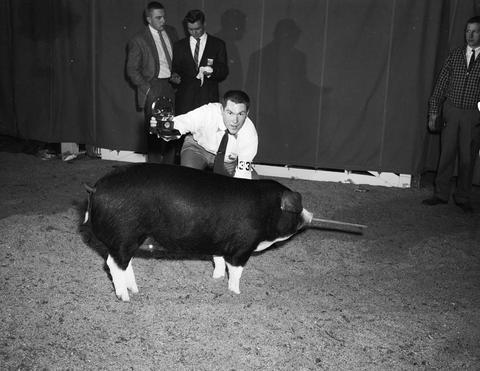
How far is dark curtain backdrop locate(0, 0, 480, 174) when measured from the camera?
673cm

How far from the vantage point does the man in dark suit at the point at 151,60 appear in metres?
6.21

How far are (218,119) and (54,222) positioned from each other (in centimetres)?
191

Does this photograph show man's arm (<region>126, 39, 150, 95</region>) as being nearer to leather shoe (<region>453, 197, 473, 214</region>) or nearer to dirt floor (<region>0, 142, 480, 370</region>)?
dirt floor (<region>0, 142, 480, 370</region>)

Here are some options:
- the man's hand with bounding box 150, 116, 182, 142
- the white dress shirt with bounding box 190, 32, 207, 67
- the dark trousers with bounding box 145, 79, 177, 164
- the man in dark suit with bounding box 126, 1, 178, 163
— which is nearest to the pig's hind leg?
the man's hand with bounding box 150, 116, 182, 142

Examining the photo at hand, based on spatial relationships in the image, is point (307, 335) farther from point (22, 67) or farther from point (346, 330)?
point (22, 67)

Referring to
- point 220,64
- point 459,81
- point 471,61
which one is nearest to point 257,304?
point 220,64

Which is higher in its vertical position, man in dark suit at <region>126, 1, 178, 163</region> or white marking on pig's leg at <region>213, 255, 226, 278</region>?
man in dark suit at <region>126, 1, 178, 163</region>

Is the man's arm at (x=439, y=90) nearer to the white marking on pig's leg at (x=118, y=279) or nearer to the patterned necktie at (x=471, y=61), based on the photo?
the patterned necktie at (x=471, y=61)

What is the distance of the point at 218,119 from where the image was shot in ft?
15.2

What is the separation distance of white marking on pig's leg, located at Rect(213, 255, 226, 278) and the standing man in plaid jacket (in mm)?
3155

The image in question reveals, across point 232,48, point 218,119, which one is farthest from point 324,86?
point 218,119

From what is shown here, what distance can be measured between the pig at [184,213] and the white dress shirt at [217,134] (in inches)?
23.8

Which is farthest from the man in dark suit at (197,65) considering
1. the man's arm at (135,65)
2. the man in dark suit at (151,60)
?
the man's arm at (135,65)

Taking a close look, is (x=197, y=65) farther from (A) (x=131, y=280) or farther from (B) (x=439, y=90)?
(A) (x=131, y=280)
